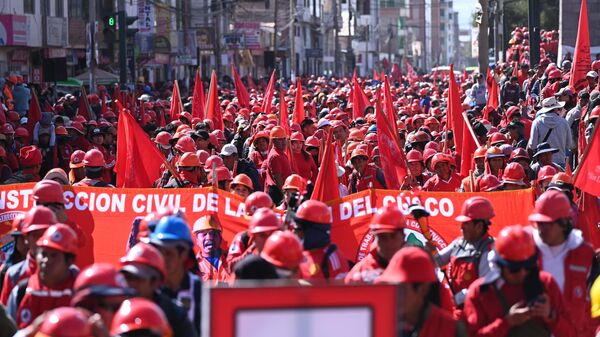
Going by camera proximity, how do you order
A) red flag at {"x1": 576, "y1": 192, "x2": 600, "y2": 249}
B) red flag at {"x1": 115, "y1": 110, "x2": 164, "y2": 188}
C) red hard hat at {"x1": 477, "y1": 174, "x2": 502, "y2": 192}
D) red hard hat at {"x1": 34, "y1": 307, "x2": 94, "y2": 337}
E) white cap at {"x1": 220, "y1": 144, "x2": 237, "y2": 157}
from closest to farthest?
1. red hard hat at {"x1": 34, "y1": 307, "x2": 94, "y2": 337}
2. red flag at {"x1": 576, "y1": 192, "x2": 600, "y2": 249}
3. red hard hat at {"x1": 477, "y1": 174, "x2": 502, "y2": 192}
4. red flag at {"x1": 115, "y1": 110, "x2": 164, "y2": 188}
5. white cap at {"x1": 220, "y1": 144, "x2": 237, "y2": 157}

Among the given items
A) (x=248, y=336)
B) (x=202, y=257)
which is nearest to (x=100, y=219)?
(x=202, y=257)

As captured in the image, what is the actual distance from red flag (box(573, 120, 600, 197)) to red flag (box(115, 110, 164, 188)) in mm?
4642

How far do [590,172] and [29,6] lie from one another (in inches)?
1344

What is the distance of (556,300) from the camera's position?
7.18 metres

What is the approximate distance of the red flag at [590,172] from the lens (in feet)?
36.4

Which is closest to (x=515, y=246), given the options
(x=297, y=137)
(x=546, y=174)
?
(x=546, y=174)

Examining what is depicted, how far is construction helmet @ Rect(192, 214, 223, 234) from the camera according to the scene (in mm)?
11055

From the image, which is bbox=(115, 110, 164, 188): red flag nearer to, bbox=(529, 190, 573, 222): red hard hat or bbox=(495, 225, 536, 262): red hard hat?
bbox=(529, 190, 573, 222): red hard hat

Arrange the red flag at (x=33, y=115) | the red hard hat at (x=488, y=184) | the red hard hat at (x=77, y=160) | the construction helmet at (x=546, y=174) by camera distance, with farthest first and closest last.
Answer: the red flag at (x=33, y=115) < the red hard hat at (x=77, y=160) < the red hard hat at (x=488, y=184) < the construction helmet at (x=546, y=174)

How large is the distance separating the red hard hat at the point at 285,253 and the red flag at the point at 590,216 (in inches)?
155

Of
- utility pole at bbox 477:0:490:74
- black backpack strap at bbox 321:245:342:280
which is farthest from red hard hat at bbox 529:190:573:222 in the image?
utility pole at bbox 477:0:490:74

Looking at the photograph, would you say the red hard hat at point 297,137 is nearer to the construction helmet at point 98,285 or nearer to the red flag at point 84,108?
the red flag at point 84,108

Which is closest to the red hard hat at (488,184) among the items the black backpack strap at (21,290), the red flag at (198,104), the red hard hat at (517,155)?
the red hard hat at (517,155)

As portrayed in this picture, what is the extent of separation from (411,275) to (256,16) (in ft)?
281
